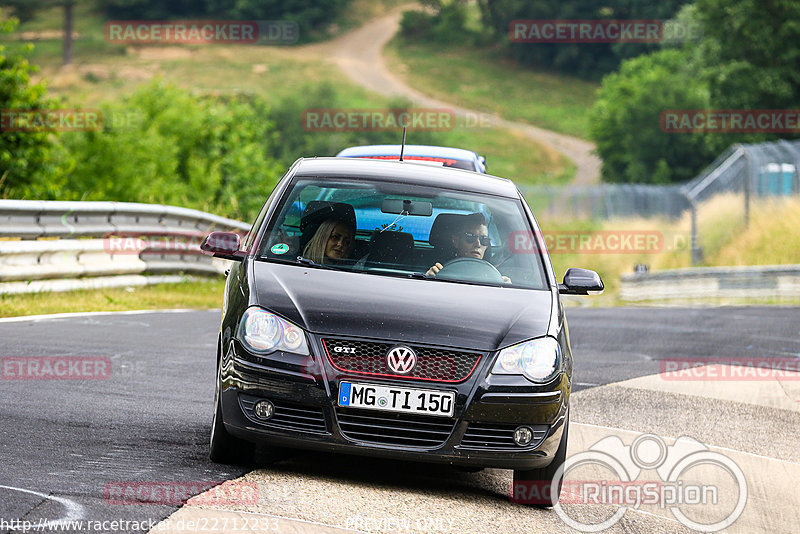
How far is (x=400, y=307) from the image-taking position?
19.6 feet

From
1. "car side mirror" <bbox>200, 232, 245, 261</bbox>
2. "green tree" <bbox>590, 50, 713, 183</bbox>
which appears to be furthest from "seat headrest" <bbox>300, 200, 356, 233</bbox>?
"green tree" <bbox>590, 50, 713, 183</bbox>

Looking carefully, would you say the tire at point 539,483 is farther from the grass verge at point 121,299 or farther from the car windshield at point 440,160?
the grass verge at point 121,299

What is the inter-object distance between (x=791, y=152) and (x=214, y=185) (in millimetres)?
22393

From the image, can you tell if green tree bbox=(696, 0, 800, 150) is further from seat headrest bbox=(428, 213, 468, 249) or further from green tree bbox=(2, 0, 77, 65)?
green tree bbox=(2, 0, 77, 65)

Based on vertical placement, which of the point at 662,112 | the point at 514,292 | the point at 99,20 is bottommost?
the point at 514,292

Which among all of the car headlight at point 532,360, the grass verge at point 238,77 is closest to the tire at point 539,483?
the car headlight at point 532,360

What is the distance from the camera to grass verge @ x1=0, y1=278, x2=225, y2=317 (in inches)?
524

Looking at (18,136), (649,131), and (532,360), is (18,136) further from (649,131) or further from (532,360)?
(649,131)

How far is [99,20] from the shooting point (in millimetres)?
144875

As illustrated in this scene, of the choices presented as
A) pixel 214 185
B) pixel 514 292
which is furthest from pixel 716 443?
pixel 214 185

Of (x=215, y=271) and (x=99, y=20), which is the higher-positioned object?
(x=99, y=20)

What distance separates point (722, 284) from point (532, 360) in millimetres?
20997

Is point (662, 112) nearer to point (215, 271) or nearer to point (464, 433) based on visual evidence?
point (215, 271)

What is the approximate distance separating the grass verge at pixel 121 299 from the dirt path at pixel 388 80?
248 feet
